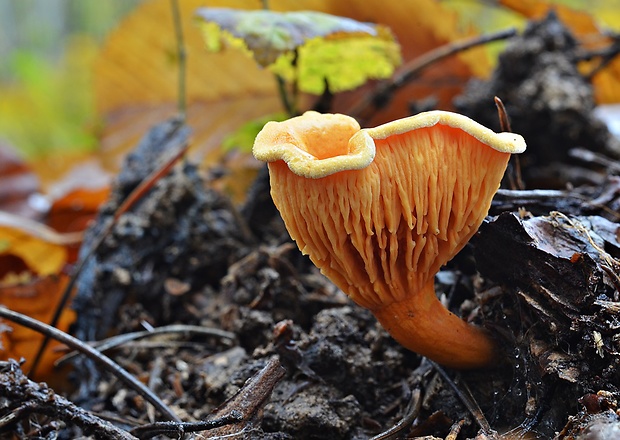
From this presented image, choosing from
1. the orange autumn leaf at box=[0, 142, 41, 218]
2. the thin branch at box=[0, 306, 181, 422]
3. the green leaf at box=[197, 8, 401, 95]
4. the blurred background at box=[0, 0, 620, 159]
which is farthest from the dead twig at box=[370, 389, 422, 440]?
the orange autumn leaf at box=[0, 142, 41, 218]

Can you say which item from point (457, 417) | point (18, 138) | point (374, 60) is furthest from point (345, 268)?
point (18, 138)

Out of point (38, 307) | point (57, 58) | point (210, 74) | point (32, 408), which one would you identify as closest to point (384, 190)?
point (32, 408)

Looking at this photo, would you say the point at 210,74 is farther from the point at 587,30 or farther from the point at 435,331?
the point at 435,331

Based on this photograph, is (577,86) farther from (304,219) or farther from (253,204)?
(304,219)

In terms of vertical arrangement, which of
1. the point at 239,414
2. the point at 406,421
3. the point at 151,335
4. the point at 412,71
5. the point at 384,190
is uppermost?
the point at 384,190

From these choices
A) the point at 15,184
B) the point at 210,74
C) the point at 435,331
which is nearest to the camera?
the point at 435,331

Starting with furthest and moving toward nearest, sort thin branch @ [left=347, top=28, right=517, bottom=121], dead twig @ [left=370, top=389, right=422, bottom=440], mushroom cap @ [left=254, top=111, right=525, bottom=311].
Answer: thin branch @ [left=347, top=28, right=517, bottom=121], dead twig @ [left=370, top=389, right=422, bottom=440], mushroom cap @ [left=254, top=111, right=525, bottom=311]

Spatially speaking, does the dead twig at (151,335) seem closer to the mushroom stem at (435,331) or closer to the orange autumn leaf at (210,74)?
the mushroom stem at (435,331)

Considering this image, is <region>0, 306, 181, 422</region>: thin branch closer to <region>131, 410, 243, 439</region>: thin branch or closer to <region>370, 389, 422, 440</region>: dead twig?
<region>131, 410, 243, 439</region>: thin branch
